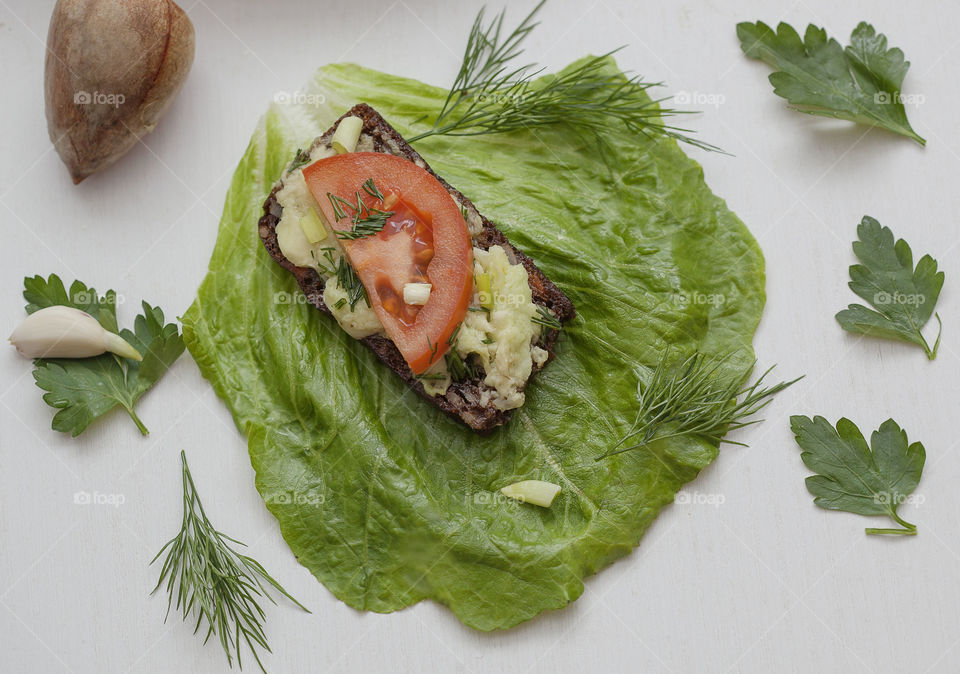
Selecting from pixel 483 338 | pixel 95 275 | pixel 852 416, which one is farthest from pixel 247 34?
pixel 852 416

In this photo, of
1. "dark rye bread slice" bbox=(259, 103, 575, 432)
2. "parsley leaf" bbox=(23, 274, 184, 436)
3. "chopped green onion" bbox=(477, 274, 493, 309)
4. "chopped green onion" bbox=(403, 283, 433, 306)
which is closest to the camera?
"chopped green onion" bbox=(403, 283, 433, 306)

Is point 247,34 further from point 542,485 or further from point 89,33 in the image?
point 542,485

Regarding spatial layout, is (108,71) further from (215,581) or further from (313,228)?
(215,581)

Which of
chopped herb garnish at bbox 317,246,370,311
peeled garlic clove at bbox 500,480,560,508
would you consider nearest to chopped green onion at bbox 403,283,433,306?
chopped herb garnish at bbox 317,246,370,311

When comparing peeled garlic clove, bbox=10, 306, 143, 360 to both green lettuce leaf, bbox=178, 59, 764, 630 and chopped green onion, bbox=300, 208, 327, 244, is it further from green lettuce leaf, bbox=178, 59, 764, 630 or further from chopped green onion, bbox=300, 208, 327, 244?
chopped green onion, bbox=300, 208, 327, 244

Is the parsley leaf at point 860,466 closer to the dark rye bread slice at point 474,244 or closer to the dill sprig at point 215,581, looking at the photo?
the dark rye bread slice at point 474,244
